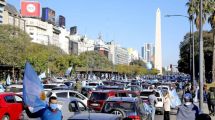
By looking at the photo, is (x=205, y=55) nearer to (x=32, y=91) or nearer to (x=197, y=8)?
(x=197, y=8)

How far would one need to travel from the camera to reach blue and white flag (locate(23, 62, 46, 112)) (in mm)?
8789

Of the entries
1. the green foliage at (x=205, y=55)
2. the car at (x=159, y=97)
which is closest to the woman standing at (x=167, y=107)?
the car at (x=159, y=97)

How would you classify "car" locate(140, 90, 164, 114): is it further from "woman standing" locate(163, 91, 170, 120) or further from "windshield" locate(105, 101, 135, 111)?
"windshield" locate(105, 101, 135, 111)

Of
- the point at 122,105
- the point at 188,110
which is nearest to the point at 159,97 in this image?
the point at 122,105

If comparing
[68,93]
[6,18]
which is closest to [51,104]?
[68,93]

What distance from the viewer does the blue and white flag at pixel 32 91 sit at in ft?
28.8

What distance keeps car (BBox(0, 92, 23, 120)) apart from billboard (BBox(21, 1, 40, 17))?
145 meters

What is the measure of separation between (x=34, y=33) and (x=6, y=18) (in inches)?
1227

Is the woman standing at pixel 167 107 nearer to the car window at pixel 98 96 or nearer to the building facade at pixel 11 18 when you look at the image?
the car window at pixel 98 96

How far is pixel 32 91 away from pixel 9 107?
389 inches

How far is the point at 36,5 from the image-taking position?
16438 centimetres

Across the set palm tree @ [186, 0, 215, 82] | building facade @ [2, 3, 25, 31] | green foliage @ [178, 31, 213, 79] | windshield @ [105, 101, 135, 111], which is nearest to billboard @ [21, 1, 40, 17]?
building facade @ [2, 3, 25, 31]

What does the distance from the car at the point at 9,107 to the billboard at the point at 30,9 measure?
144640mm

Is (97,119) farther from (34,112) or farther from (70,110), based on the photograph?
(70,110)
